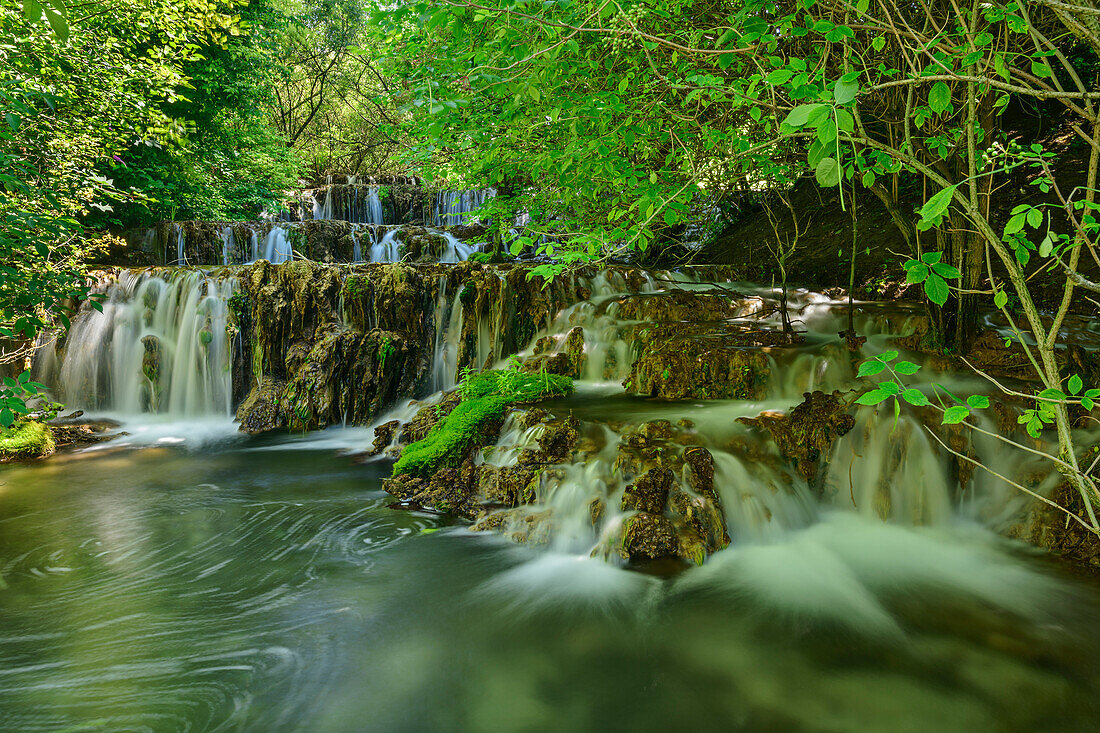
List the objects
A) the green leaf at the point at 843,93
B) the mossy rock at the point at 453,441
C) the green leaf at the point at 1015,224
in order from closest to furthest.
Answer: the green leaf at the point at 843,93, the green leaf at the point at 1015,224, the mossy rock at the point at 453,441

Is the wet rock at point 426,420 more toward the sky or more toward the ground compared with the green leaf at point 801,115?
more toward the ground

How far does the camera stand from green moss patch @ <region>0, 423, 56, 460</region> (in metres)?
7.02

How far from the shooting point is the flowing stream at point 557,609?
2.91 metres

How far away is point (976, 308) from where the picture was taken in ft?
19.3

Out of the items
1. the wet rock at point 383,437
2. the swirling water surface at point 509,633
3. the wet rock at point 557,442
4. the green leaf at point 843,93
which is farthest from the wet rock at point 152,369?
the green leaf at point 843,93

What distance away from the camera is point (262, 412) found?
28.7 feet

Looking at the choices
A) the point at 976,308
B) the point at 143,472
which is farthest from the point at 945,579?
the point at 143,472

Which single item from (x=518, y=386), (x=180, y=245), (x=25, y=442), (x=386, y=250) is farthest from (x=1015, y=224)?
(x=180, y=245)

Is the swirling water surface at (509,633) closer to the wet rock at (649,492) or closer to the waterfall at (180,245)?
the wet rock at (649,492)

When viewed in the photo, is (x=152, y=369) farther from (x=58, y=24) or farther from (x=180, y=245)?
(x=58, y=24)

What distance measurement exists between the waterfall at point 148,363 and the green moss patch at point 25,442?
1.98 metres

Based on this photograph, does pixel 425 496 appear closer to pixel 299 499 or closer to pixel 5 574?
pixel 299 499

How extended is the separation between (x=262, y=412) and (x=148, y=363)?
2561 mm

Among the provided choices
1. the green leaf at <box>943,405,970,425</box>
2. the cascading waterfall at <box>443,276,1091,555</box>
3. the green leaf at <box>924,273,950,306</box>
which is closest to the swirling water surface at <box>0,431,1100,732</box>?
the cascading waterfall at <box>443,276,1091,555</box>
